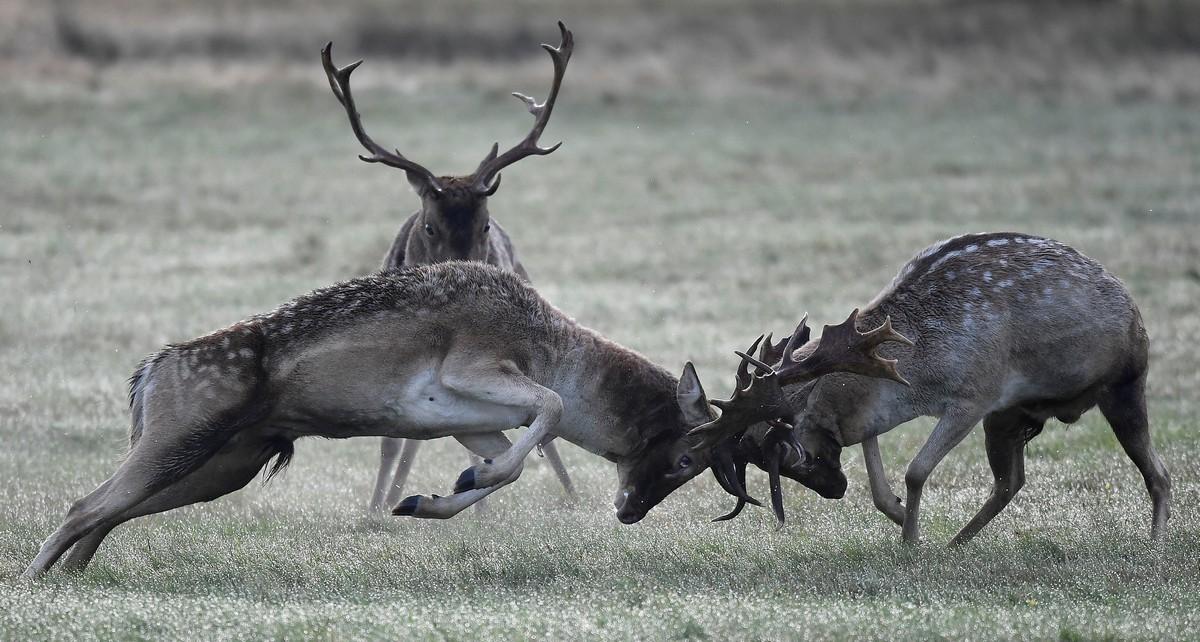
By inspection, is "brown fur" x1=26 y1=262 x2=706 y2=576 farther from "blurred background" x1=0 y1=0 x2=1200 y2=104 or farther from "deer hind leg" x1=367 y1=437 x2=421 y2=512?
"blurred background" x1=0 y1=0 x2=1200 y2=104

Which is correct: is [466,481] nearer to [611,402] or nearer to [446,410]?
[446,410]

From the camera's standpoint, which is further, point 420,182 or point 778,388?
point 420,182

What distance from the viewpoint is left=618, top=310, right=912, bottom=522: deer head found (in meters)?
8.29

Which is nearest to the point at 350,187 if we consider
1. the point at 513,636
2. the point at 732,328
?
the point at 732,328

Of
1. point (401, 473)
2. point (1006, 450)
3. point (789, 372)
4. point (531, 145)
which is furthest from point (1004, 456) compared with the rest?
point (531, 145)

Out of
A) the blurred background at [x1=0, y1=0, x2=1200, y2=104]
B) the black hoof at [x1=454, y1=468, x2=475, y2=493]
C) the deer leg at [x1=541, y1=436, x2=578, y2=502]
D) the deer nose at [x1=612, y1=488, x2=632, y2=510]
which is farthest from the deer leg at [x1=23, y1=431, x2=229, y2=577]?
the blurred background at [x1=0, y1=0, x2=1200, y2=104]

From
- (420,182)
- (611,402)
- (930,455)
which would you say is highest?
(420,182)

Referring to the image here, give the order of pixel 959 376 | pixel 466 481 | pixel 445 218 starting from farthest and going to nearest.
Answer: pixel 445 218 < pixel 959 376 < pixel 466 481

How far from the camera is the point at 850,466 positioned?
36.1 ft

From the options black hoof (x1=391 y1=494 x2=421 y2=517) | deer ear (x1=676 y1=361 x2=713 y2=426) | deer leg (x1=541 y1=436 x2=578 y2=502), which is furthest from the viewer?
deer leg (x1=541 y1=436 x2=578 y2=502)

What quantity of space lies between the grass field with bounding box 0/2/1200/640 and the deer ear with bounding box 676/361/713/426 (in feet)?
2.45

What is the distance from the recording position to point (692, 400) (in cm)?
858

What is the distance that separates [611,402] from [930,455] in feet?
5.78

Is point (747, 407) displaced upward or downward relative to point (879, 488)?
upward
